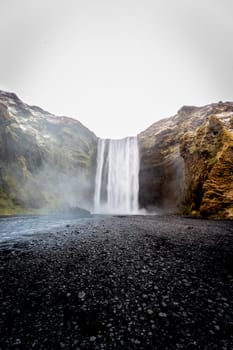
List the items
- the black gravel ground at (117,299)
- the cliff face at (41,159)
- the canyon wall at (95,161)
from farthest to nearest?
1. the cliff face at (41,159)
2. the canyon wall at (95,161)
3. the black gravel ground at (117,299)

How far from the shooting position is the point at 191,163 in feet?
77.0

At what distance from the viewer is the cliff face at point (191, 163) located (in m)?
16.9

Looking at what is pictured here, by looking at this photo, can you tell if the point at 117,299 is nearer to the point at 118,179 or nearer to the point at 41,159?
the point at 41,159

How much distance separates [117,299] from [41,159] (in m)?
38.2

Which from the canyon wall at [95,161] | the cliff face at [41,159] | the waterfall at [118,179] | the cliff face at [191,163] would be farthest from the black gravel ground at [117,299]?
the waterfall at [118,179]

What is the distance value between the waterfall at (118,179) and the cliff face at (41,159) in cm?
283

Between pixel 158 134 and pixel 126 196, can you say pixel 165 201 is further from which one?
pixel 158 134

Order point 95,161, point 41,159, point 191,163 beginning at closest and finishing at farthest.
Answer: point 191,163
point 41,159
point 95,161

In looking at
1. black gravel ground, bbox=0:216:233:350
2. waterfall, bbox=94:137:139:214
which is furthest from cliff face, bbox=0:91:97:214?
black gravel ground, bbox=0:216:233:350

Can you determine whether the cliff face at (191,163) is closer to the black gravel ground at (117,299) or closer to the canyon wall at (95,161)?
the canyon wall at (95,161)

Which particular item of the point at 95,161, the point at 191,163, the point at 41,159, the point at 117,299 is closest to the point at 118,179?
the point at 95,161

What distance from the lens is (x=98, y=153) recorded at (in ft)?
162

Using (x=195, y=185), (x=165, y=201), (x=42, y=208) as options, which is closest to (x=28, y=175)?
(x=42, y=208)

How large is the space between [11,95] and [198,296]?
48.5 meters
